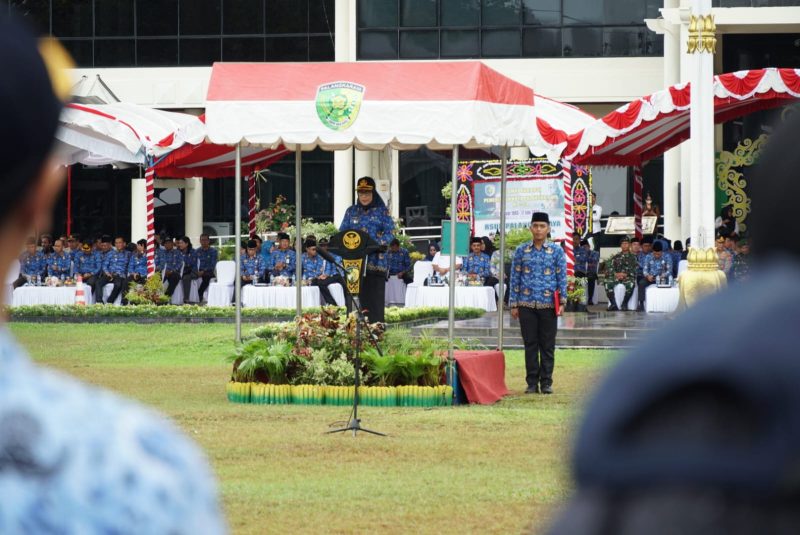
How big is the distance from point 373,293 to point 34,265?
53.5 ft

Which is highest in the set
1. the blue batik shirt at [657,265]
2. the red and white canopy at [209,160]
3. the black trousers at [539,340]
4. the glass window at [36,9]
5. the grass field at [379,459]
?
the glass window at [36,9]

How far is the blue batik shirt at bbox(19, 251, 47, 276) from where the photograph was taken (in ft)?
97.7

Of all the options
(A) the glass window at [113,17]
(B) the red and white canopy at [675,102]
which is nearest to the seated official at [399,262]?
(B) the red and white canopy at [675,102]

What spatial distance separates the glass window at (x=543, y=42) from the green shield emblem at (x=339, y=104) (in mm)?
25915

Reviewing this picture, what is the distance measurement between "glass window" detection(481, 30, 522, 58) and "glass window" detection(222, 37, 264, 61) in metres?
6.24

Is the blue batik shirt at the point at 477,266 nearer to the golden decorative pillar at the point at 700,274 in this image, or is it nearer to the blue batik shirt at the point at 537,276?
the golden decorative pillar at the point at 700,274

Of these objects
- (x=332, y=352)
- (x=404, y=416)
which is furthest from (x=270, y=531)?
(x=332, y=352)

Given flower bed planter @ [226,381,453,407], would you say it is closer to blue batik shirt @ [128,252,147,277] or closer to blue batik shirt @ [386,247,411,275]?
blue batik shirt @ [386,247,411,275]

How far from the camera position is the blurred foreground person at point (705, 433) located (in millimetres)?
1014

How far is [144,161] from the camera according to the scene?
70.4ft

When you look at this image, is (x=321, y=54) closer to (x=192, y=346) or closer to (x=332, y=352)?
(x=192, y=346)

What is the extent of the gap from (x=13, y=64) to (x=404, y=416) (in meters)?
11.2

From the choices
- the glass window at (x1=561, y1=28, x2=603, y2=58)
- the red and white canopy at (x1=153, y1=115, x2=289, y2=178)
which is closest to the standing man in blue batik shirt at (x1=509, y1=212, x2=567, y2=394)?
the red and white canopy at (x1=153, y1=115, x2=289, y2=178)

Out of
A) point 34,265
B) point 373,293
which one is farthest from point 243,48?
point 373,293
